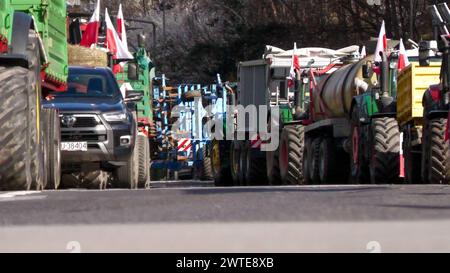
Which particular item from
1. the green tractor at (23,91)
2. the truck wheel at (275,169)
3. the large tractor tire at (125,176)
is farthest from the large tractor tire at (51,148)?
the truck wheel at (275,169)

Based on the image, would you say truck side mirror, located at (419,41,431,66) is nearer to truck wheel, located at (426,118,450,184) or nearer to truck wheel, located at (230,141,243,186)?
truck wheel, located at (426,118,450,184)

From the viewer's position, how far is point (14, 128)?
519 inches

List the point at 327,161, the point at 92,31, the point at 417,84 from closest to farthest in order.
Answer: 1. the point at 417,84
2. the point at 327,161
3. the point at 92,31

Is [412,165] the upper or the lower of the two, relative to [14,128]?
lower

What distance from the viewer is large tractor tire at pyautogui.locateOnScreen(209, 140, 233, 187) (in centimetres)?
3569

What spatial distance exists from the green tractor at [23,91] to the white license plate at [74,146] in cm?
424

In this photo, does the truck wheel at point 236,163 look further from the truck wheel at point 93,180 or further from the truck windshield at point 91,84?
the truck wheel at point 93,180

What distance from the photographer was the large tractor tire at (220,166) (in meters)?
35.7

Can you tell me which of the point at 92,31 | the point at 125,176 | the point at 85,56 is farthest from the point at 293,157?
the point at 125,176

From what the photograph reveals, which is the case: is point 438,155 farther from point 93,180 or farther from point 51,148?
point 51,148

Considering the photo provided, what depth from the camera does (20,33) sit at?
13398 millimetres

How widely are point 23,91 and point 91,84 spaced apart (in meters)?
7.37

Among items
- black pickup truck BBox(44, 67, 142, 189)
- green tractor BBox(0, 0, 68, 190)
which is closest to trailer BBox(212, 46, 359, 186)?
black pickup truck BBox(44, 67, 142, 189)
